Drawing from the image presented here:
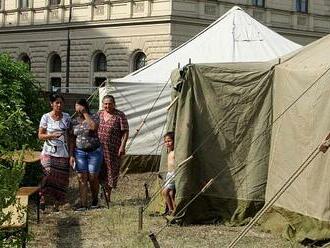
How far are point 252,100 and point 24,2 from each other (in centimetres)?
3362

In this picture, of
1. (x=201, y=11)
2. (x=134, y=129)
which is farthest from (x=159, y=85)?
(x=201, y=11)

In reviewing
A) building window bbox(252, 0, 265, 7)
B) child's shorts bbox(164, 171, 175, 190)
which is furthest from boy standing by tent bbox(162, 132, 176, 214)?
building window bbox(252, 0, 265, 7)

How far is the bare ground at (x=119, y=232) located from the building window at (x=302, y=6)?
2969cm

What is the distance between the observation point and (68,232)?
8406mm

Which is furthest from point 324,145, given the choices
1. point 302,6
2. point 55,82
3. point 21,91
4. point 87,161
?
point 302,6

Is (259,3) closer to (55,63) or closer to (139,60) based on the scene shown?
(139,60)

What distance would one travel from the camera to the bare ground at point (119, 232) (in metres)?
7.71

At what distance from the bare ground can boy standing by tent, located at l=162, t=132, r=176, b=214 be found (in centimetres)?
24

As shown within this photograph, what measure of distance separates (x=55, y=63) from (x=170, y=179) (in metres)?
30.1

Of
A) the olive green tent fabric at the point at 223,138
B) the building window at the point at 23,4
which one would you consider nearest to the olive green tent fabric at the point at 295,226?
the olive green tent fabric at the point at 223,138

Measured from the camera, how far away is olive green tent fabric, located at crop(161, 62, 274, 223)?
8.80 meters

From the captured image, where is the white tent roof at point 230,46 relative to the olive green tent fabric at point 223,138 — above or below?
above

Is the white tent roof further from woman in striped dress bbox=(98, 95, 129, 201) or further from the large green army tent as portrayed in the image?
the large green army tent

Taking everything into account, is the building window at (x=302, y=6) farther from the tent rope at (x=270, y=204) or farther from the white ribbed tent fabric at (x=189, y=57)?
the tent rope at (x=270, y=204)
